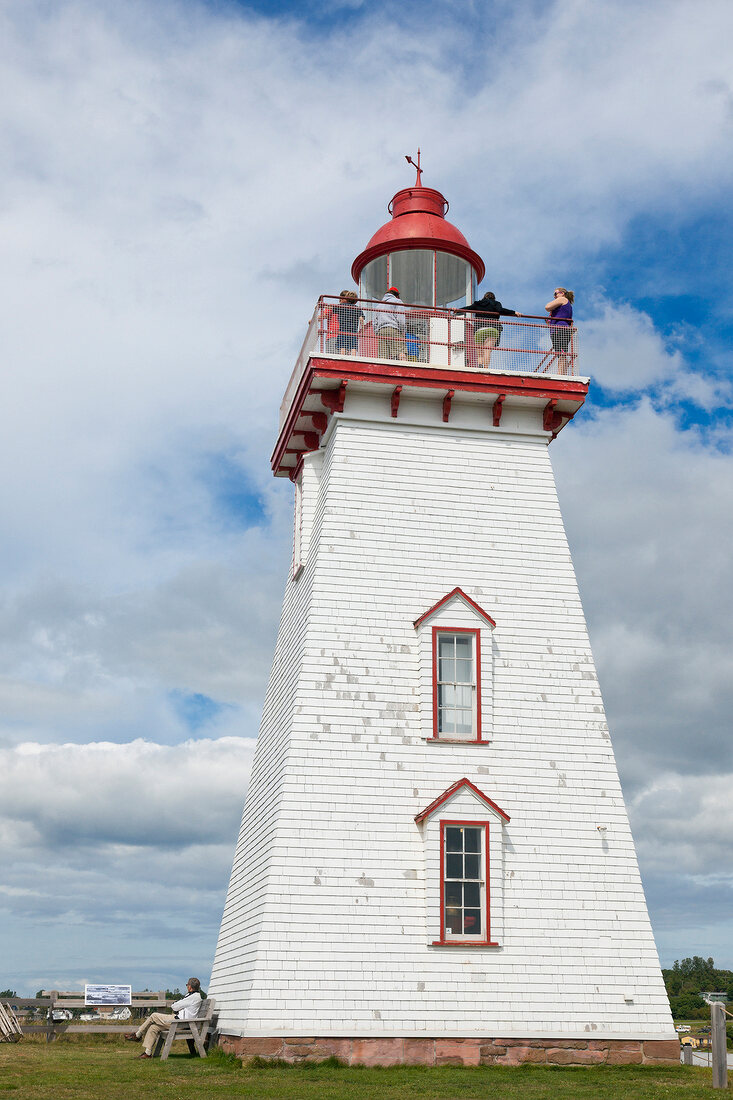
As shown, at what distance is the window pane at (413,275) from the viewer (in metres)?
24.1

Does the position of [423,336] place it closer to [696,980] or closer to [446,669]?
[446,669]

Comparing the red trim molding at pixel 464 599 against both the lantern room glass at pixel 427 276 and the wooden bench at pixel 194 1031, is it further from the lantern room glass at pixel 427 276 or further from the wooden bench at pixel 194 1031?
the wooden bench at pixel 194 1031

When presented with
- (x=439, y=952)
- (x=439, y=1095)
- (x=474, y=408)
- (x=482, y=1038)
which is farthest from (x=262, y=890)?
(x=474, y=408)

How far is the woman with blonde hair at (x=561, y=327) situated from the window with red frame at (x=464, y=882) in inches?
354

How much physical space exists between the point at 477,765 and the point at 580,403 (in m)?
7.20

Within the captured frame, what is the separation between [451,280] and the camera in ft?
79.5

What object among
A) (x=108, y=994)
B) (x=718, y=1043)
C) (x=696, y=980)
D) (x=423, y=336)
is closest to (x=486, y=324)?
(x=423, y=336)

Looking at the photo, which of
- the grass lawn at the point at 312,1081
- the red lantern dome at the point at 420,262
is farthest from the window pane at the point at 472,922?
the red lantern dome at the point at 420,262

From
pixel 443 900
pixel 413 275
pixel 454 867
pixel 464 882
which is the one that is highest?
pixel 413 275

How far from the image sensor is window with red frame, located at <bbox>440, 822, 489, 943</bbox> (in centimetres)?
1859

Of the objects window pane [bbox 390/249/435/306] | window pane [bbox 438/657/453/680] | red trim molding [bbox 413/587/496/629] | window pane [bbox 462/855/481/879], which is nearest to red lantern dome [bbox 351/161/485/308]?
window pane [bbox 390/249/435/306]

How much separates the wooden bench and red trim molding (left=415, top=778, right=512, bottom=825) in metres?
5.10

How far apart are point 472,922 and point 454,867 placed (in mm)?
897

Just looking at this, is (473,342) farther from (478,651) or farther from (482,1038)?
(482,1038)
